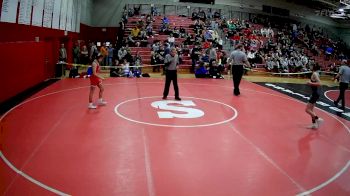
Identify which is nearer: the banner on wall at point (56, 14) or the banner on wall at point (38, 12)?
the banner on wall at point (38, 12)

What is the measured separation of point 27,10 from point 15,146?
7.39 meters

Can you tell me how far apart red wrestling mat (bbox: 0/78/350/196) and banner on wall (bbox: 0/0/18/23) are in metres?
2.48

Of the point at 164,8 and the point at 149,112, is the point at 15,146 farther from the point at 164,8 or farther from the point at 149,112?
the point at 164,8

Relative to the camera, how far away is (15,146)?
18.0 ft

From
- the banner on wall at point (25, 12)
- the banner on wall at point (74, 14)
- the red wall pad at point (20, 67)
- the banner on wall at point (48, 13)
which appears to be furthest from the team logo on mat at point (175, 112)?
the banner on wall at point (74, 14)

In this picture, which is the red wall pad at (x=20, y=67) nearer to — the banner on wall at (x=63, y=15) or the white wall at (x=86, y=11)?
the banner on wall at (x=63, y=15)

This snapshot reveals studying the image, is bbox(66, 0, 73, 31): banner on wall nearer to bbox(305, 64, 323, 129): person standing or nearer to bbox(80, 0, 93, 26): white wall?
bbox(80, 0, 93, 26): white wall

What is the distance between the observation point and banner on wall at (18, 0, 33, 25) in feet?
35.2

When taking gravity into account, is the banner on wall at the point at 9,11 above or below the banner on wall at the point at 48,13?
below

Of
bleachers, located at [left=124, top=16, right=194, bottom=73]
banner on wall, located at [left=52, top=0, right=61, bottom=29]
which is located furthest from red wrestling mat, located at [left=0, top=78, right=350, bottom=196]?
bleachers, located at [left=124, top=16, right=194, bottom=73]

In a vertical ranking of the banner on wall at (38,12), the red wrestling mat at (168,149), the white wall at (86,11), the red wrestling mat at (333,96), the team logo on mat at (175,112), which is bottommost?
the red wrestling mat at (168,149)

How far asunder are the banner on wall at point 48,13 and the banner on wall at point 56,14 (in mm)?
450

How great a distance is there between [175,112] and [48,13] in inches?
344

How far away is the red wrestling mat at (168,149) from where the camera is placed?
4.31 m
